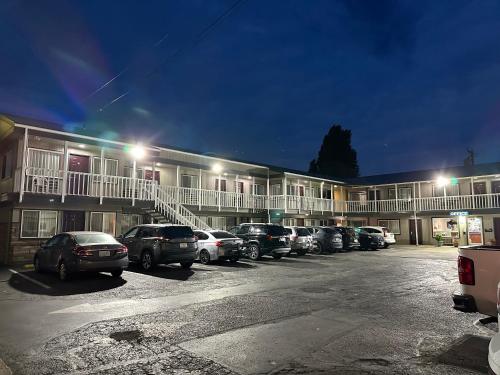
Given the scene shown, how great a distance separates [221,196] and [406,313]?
706 inches

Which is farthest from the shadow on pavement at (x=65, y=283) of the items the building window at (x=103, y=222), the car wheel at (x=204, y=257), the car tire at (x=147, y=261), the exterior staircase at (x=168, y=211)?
the exterior staircase at (x=168, y=211)

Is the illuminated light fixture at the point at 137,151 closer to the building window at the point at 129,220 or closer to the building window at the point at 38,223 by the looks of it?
the building window at the point at 129,220

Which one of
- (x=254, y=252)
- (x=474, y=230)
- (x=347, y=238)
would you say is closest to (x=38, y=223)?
(x=254, y=252)

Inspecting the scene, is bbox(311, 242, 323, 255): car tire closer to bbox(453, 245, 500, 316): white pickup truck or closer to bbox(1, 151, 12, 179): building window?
bbox(1, 151, 12, 179): building window

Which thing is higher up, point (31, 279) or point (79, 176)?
point (79, 176)

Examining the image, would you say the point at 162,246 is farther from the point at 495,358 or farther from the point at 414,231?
the point at 414,231

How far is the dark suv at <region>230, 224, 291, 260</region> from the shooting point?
17.7 metres

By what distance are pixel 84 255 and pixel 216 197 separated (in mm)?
13666

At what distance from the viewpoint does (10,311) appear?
7.50 meters

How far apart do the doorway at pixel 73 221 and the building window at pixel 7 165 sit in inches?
130

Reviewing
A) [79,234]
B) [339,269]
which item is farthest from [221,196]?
[79,234]

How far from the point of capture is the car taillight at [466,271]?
17.7ft

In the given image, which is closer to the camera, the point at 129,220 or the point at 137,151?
the point at 137,151

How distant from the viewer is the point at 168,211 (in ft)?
64.8
